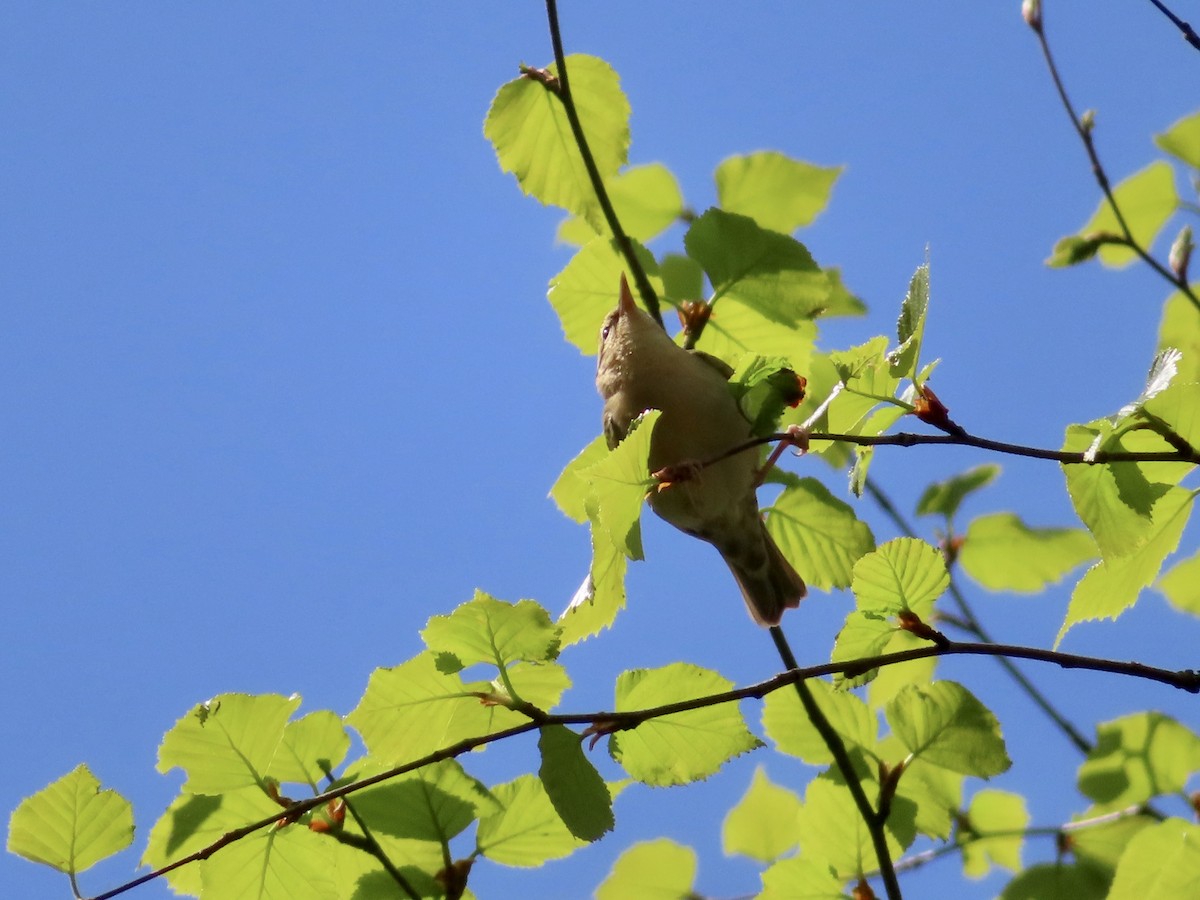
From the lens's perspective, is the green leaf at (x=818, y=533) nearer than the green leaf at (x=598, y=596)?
No

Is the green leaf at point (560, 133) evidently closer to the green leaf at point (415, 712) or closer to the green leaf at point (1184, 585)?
the green leaf at point (415, 712)

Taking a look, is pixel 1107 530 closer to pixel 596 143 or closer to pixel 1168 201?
pixel 596 143

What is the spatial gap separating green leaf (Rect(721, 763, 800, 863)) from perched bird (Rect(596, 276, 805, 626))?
0.34m

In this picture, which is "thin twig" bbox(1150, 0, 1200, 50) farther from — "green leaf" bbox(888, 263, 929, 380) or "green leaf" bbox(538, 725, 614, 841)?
"green leaf" bbox(538, 725, 614, 841)

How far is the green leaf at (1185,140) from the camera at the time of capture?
1.77m

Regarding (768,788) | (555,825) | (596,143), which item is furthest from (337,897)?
(596,143)

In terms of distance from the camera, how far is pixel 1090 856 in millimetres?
1636

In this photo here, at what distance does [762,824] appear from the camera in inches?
67.6

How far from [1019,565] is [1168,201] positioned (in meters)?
0.66

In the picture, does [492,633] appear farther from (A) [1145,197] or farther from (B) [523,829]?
(A) [1145,197]

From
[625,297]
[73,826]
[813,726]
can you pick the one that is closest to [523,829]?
[813,726]

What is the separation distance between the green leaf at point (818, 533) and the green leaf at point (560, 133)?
0.51 meters

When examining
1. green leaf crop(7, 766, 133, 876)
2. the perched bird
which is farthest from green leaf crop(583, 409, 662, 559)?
the perched bird

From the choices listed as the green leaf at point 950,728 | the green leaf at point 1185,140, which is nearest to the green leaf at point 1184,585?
the green leaf at point 950,728
